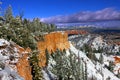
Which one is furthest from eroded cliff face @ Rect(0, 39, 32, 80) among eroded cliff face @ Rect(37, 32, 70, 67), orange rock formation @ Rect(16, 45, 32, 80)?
eroded cliff face @ Rect(37, 32, 70, 67)

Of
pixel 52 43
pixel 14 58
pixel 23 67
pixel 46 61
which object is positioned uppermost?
pixel 14 58

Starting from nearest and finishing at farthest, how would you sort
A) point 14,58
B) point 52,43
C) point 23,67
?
point 14,58 → point 23,67 → point 52,43

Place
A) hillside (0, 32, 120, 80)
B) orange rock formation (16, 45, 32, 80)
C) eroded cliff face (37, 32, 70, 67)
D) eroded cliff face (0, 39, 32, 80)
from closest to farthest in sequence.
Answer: hillside (0, 32, 120, 80)
eroded cliff face (0, 39, 32, 80)
orange rock formation (16, 45, 32, 80)
eroded cliff face (37, 32, 70, 67)

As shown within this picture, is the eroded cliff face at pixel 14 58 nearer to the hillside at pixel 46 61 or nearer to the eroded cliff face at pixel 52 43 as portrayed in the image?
the hillside at pixel 46 61

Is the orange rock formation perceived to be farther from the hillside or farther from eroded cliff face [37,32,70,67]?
eroded cliff face [37,32,70,67]

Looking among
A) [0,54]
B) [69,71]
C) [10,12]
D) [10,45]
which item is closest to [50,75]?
[69,71]

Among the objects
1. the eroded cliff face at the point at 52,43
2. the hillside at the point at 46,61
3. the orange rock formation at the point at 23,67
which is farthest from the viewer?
the eroded cliff face at the point at 52,43

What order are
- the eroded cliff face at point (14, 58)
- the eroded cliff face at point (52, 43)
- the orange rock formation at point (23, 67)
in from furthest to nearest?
the eroded cliff face at point (52, 43)
the orange rock formation at point (23, 67)
the eroded cliff face at point (14, 58)

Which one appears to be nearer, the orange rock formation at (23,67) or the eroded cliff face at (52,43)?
the orange rock formation at (23,67)

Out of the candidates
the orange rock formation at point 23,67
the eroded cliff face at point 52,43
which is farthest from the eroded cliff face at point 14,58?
the eroded cliff face at point 52,43

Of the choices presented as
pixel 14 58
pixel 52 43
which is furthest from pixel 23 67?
pixel 52 43

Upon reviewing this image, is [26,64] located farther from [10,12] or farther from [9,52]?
[10,12]

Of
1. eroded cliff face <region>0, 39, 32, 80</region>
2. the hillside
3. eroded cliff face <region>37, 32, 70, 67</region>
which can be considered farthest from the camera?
eroded cliff face <region>37, 32, 70, 67</region>

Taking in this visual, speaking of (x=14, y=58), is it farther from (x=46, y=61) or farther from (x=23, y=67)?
(x=46, y=61)
